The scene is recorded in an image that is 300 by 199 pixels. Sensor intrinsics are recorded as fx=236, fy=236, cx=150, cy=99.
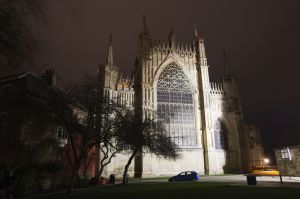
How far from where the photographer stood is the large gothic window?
130 feet

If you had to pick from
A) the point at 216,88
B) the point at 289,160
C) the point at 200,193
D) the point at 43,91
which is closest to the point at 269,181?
the point at 289,160

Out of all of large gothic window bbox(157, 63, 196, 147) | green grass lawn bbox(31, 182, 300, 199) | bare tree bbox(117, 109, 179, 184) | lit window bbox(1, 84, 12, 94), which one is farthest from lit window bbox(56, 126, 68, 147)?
large gothic window bbox(157, 63, 196, 147)

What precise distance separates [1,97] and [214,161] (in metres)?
31.0

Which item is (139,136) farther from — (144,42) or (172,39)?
(172,39)

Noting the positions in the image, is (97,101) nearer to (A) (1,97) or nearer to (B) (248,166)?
(A) (1,97)

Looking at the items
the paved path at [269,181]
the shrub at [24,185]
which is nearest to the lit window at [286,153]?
the paved path at [269,181]

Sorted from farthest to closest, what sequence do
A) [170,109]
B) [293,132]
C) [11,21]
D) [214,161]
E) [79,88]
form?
[170,109] → [214,161] → [293,132] → [79,88] → [11,21]

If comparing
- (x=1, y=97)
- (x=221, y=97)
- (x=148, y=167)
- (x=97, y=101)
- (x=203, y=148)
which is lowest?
(x=148, y=167)

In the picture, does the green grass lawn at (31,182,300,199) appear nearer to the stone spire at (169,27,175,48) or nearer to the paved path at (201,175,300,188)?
the paved path at (201,175,300,188)

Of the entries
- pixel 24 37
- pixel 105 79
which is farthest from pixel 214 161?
pixel 24 37

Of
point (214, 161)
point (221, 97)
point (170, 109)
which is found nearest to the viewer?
point (214, 161)

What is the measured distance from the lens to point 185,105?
137 ft

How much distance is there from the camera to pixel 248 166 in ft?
129

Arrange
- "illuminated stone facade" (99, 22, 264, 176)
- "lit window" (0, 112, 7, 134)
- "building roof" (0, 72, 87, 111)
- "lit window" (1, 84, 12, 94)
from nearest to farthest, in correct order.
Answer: "building roof" (0, 72, 87, 111)
"lit window" (0, 112, 7, 134)
"lit window" (1, 84, 12, 94)
"illuminated stone facade" (99, 22, 264, 176)
